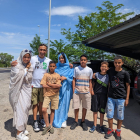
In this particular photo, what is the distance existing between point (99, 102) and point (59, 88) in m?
1.00

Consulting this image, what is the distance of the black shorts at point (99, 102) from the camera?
10.4ft

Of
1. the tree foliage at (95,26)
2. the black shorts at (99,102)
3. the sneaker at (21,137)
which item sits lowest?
the sneaker at (21,137)

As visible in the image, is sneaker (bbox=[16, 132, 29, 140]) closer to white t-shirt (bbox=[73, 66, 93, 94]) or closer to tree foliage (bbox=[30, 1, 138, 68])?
white t-shirt (bbox=[73, 66, 93, 94])

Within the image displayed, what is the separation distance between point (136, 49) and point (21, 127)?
823 centimetres

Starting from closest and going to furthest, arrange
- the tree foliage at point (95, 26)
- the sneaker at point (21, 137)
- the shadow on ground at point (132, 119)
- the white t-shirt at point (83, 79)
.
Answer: the sneaker at point (21, 137)
the white t-shirt at point (83, 79)
the shadow on ground at point (132, 119)
the tree foliage at point (95, 26)

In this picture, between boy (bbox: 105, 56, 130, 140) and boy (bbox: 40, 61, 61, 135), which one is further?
boy (bbox: 40, 61, 61, 135)

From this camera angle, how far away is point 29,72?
9.91 feet

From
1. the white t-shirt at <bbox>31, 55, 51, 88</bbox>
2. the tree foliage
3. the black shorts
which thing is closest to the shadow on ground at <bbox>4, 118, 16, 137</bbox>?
the white t-shirt at <bbox>31, 55, 51, 88</bbox>

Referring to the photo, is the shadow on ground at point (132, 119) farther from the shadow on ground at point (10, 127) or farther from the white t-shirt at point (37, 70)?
the shadow on ground at point (10, 127)

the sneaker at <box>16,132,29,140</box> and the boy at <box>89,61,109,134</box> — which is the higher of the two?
the boy at <box>89,61,109,134</box>

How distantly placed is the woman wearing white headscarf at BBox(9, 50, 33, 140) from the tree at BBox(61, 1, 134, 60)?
9729 millimetres

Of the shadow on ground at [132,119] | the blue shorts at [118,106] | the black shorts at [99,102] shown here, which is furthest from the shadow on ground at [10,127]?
the shadow on ground at [132,119]

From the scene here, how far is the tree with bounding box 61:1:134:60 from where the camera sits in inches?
502

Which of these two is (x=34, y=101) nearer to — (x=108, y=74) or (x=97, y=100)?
(x=97, y=100)
